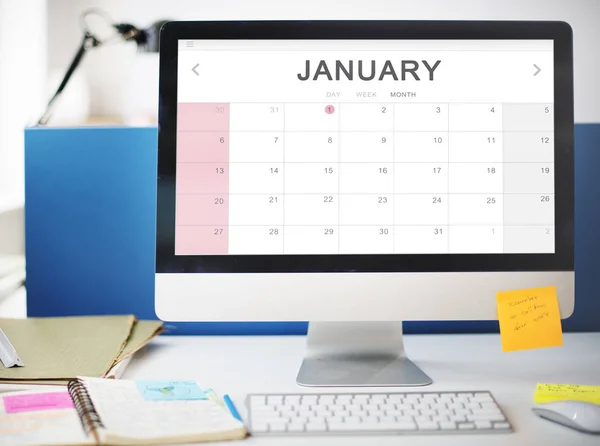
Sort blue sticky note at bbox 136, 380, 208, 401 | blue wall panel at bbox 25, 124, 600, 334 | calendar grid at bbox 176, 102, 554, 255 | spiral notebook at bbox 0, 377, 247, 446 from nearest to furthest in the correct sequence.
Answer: spiral notebook at bbox 0, 377, 247, 446, blue sticky note at bbox 136, 380, 208, 401, calendar grid at bbox 176, 102, 554, 255, blue wall panel at bbox 25, 124, 600, 334

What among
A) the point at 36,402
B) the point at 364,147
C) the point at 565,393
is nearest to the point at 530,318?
the point at 565,393

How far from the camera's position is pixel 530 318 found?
33.1 inches

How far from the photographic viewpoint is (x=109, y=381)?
30.7 inches

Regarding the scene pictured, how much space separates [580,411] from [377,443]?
23 cm

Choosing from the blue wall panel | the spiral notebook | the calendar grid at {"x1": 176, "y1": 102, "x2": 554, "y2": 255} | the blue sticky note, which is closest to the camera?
the spiral notebook

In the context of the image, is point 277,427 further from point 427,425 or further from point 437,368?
→ point 437,368

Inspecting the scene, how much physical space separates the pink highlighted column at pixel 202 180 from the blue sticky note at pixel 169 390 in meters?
0.17

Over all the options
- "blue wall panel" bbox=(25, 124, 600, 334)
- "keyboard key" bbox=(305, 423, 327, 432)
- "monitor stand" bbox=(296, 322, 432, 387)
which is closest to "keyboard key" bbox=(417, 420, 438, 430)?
"keyboard key" bbox=(305, 423, 327, 432)

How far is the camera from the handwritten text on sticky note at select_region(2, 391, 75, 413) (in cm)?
69

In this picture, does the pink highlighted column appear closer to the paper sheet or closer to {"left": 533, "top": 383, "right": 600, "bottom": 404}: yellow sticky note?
the paper sheet

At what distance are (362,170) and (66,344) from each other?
51 cm

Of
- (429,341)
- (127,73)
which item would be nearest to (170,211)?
(429,341)

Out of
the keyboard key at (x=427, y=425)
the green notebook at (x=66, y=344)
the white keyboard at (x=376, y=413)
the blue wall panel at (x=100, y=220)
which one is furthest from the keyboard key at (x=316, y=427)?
the blue wall panel at (x=100, y=220)

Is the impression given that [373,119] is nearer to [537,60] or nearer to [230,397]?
[537,60]
